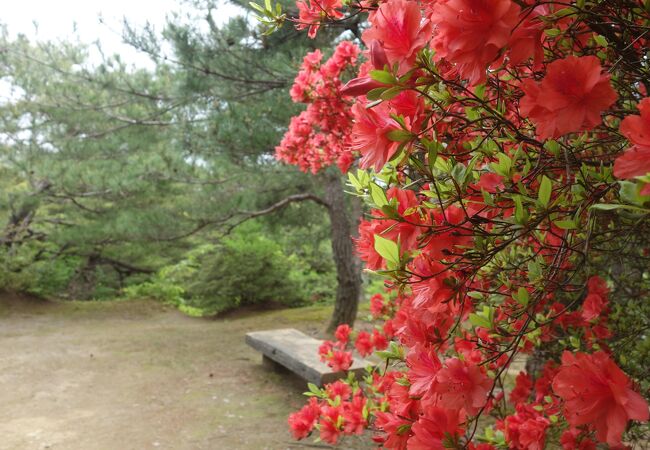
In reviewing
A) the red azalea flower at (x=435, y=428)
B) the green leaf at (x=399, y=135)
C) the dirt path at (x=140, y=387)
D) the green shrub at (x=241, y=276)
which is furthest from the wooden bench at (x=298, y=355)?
the green shrub at (x=241, y=276)

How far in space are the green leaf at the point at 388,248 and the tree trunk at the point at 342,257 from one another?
5.20 meters

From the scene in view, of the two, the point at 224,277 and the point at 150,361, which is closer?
the point at 150,361

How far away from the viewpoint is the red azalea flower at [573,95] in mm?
603

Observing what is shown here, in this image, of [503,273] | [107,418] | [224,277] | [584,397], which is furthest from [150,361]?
[584,397]

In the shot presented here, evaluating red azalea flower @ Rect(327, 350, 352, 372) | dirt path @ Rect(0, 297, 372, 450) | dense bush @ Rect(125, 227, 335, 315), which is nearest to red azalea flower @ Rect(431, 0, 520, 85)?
red azalea flower @ Rect(327, 350, 352, 372)

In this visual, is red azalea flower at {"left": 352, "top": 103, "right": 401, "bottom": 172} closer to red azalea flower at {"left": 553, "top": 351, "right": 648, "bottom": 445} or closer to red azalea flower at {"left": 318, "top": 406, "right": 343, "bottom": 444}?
red azalea flower at {"left": 553, "top": 351, "right": 648, "bottom": 445}

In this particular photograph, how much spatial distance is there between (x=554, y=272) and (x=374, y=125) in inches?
16.3

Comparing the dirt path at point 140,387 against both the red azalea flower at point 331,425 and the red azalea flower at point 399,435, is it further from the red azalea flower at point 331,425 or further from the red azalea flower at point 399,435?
the red azalea flower at point 399,435

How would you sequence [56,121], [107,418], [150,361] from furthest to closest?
[56,121]
[150,361]
[107,418]

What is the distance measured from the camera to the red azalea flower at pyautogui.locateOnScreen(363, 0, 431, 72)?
27.7 inches

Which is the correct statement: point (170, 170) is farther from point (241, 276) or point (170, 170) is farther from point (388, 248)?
point (388, 248)

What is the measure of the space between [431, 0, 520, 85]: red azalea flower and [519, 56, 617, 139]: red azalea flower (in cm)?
7

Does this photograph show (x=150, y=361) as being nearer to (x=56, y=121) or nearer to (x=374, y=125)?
(x=56, y=121)

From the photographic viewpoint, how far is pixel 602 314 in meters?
1.89
